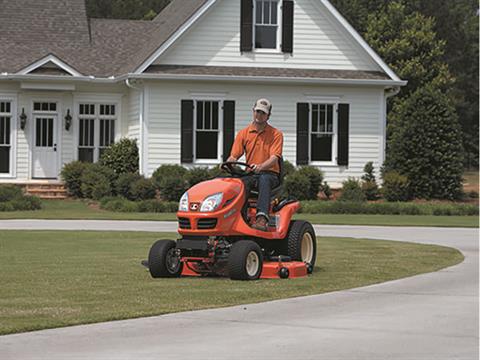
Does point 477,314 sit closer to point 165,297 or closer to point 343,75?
point 165,297

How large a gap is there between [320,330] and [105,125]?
2659 centimetres

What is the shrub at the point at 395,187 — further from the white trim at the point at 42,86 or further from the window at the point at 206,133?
the white trim at the point at 42,86

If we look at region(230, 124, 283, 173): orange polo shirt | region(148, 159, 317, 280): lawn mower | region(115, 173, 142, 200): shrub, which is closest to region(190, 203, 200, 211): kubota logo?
region(148, 159, 317, 280): lawn mower

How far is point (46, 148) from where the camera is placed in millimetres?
34969

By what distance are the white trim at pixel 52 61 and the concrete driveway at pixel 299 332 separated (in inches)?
895

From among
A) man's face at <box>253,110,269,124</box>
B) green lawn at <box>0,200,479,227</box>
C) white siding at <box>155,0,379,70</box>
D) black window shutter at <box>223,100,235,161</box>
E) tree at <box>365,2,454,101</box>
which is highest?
tree at <box>365,2,454,101</box>

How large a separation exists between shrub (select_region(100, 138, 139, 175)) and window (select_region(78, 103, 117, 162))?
1.16m

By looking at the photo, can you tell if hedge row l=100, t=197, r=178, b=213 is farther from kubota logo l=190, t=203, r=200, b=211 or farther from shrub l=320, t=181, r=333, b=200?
kubota logo l=190, t=203, r=200, b=211

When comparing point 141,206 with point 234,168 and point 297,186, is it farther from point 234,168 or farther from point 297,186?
point 234,168

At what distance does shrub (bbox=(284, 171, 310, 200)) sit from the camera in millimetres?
32500

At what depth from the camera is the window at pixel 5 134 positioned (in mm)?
34500

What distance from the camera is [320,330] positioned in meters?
9.66

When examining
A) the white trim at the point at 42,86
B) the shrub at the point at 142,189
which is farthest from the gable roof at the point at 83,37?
the shrub at the point at 142,189

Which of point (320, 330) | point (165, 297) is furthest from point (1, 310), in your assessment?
point (320, 330)
